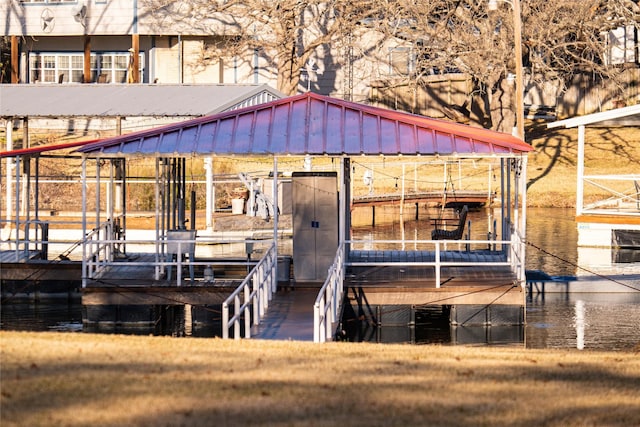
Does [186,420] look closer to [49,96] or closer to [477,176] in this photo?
[49,96]

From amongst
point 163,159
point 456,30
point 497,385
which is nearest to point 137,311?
point 163,159

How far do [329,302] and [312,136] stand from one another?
5411 mm

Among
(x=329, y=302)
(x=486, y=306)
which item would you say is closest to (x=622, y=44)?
(x=486, y=306)

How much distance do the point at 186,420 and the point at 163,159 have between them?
14405 millimetres

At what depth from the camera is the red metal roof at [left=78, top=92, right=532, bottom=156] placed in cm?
2161

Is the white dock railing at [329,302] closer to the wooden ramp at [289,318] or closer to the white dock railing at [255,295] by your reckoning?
the wooden ramp at [289,318]

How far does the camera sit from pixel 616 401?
11125 mm

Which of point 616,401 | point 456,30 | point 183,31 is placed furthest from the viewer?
point 183,31

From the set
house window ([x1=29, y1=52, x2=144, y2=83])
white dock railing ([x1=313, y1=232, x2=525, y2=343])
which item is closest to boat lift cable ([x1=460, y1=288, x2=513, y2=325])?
white dock railing ([x1=313, y1=232, x2=525, y2=343])

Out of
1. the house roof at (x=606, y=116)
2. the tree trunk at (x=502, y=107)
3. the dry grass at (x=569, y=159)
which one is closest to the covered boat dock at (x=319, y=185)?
the house roof at (x=606, y=116)

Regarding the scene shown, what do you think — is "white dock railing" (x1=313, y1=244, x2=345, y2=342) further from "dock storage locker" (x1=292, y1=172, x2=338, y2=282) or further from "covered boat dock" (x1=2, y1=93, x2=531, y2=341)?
"dock storage locker" (x1=292, y1=172, x2=338, y2=282)

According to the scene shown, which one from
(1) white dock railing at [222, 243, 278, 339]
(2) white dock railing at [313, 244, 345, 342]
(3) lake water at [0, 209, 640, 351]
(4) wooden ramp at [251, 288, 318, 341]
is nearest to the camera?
(2) white dock railing at [313, 244, 345, 342]

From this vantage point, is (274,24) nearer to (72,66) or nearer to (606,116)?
(72,66)

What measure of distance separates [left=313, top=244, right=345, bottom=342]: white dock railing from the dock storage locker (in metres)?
0.98
